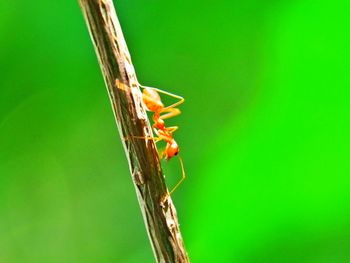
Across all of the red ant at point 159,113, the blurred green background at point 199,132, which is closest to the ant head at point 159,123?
the red ant at point 159,113

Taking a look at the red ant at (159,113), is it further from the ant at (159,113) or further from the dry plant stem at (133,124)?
the dry plant stem at (133,124)

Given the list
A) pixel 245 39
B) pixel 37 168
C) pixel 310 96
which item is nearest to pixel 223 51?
pixel 245 39

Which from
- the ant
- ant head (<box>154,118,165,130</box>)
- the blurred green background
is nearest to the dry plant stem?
the ant

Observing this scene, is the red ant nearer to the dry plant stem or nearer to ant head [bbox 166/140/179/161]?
ant head [bbox 166/140/179/161]

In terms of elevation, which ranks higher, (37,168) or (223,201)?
(37,168)

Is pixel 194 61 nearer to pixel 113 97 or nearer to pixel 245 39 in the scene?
pixel 245 39

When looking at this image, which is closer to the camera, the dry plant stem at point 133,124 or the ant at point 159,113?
the dry plant stem at point 133,124
